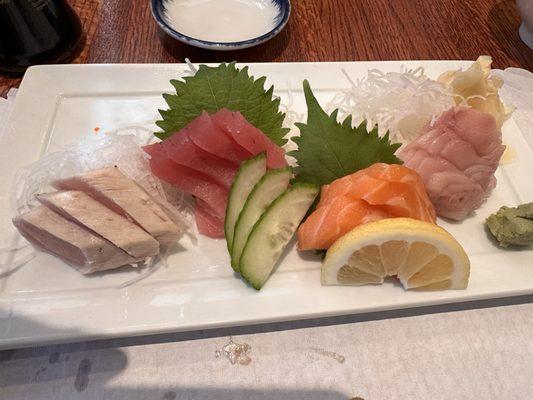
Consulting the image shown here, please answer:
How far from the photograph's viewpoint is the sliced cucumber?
5.54 feet

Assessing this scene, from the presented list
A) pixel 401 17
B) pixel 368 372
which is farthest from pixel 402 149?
pixel 401 17

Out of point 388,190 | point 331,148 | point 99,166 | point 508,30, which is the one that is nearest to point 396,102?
point 331,148

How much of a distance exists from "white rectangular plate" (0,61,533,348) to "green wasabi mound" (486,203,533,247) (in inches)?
2.4

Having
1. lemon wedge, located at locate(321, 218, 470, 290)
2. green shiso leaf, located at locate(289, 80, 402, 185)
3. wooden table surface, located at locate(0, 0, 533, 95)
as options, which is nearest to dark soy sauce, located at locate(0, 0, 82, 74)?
wooden table surface, located at locate(0, 0, 533, 95)

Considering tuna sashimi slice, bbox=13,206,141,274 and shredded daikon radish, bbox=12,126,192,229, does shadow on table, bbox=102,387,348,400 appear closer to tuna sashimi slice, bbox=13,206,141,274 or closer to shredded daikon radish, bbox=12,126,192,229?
tuna sashimi slice, bbox=13,206,141,274

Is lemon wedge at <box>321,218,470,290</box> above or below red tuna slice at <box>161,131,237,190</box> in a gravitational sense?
below

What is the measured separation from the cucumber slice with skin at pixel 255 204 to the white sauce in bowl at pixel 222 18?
1333 mm

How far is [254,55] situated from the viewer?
2.76 m

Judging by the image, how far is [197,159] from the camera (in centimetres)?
177

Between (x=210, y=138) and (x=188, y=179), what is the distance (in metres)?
0.23

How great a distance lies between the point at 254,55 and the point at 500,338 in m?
2.14

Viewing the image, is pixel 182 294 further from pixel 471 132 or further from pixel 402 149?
pixel 471 132

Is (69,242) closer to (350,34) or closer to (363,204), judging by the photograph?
(363,204)

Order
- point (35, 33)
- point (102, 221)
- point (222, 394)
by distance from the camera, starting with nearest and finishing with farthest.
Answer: point (222, 394) < point (102, 221) < point (35, 33)
